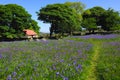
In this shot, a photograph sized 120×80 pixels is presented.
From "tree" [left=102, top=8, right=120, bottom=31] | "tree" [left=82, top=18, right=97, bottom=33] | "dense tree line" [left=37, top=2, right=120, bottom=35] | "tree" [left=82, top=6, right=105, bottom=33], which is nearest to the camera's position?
"dense tree line" [left=37, top=2, right=120, bottom=35]

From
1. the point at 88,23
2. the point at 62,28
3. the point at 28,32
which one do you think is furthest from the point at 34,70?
the point at 88,23

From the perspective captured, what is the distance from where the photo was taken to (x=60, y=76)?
8773 millimetres

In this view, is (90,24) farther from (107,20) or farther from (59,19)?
(59,19)

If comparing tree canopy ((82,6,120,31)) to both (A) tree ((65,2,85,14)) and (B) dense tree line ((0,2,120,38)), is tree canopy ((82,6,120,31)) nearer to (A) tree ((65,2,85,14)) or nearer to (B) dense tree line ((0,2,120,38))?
(B) dense tree line ((0,2,120,38))

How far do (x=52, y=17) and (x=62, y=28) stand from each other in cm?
483

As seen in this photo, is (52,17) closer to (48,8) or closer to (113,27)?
(48,8)

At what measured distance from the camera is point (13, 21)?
5862cm

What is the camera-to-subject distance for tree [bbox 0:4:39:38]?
56219 millimetres

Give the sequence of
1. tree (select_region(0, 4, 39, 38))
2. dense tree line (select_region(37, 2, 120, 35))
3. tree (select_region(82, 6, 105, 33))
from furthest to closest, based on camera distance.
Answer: tree (select_region(82, 6, 105, 33))
dense tree line (select_region(37, 2, 120, 35))
tree (select_region(0, 4, 39, 38))

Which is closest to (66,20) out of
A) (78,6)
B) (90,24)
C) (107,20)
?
(90,24)

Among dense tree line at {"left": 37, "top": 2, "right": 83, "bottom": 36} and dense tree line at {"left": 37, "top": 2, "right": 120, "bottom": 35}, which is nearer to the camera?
dense tree line at {"left": 37, "top": 2, "right": 83, "bottom": 36}

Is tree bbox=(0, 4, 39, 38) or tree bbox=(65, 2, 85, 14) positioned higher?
tree bbox=(65, 2, 85, 14)

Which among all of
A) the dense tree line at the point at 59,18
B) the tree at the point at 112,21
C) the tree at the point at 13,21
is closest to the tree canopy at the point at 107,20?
→ the tree at the point at 112,21

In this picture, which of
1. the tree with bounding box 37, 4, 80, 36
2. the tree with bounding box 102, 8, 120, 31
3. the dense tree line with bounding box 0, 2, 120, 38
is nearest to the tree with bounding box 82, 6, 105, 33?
the dense tree line with bounding box 0, 2, 120, 38
